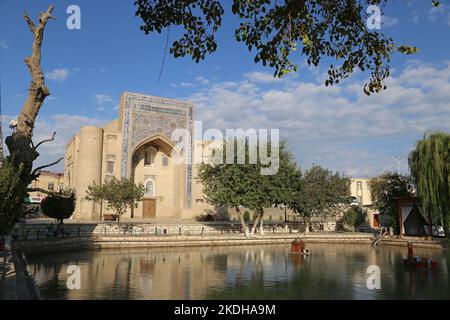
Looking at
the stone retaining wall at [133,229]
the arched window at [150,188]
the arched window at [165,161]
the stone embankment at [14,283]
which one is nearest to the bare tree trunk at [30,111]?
the stone embankment at [14,283]

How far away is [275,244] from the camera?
1094 inches

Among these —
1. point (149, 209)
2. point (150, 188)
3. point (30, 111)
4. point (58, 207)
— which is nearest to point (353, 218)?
point (149, 209)

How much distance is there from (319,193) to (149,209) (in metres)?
18.2

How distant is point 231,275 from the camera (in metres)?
15.3

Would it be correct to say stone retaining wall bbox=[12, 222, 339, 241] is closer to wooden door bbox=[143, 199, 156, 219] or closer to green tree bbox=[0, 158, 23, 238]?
wooden door bbox=[143, 199, 156, 219]

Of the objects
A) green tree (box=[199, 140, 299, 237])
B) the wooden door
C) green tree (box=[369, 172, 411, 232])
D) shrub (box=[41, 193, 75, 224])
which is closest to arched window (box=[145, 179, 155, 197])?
the wooden door

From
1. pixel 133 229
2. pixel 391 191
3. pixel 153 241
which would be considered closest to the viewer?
pixel 153 241

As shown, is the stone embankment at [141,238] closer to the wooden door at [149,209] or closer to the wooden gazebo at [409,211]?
the wooden gazebo at [409,211]

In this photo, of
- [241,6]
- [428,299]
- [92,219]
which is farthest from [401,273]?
[92,219]

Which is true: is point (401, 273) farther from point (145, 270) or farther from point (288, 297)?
point (145, 270)

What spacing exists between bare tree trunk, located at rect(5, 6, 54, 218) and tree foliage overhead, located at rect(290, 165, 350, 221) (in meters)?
24.5

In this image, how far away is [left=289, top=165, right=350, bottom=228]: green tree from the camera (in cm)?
3294

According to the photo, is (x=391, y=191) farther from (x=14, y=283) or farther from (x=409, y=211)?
(x=14, y=283)
